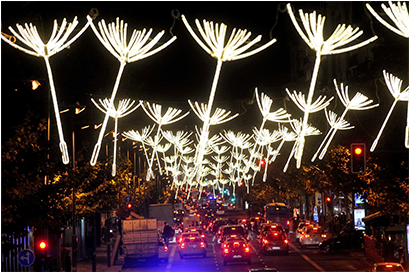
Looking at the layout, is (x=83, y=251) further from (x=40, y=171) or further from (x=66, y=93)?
(x=40, y=171)

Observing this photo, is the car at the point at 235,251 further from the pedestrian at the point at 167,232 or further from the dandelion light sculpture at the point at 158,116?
the pedestrian at the point at 167,232

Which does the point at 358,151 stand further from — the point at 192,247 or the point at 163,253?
the point at 163,253

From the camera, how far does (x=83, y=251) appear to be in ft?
170

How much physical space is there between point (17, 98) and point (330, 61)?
72.8 metres

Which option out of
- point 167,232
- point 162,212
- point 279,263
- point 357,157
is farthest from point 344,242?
point 357,157

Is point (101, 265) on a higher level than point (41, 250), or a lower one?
lower

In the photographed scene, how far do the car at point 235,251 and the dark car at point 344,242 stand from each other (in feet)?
34.3

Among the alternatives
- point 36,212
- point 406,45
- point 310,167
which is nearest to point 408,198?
point 406,45

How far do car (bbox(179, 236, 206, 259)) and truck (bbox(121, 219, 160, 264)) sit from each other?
3.02 meters

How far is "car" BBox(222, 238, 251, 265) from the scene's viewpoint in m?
42.7

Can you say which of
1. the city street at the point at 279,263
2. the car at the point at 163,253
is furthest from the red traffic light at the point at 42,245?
the car at the point at 163,253

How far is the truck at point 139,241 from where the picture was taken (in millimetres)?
45562

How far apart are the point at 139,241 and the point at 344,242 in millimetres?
15416

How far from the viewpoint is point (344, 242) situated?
5212cm
